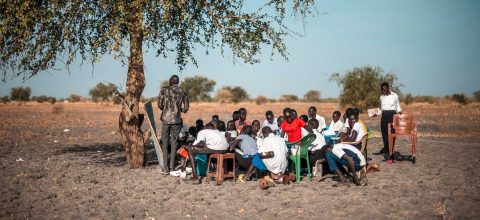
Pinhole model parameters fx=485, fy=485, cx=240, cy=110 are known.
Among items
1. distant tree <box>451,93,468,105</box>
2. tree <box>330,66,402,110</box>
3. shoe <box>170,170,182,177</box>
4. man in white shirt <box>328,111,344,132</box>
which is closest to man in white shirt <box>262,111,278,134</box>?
man in white shirt <box>328,111,344,132</box>

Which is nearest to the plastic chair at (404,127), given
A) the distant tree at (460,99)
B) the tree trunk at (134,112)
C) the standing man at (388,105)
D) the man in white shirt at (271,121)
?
the standing man at (388,105)

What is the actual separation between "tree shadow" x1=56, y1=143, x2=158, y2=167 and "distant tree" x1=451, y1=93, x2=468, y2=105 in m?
61.3

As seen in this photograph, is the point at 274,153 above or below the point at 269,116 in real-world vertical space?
below

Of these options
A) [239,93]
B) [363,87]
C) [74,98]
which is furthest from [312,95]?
[363,87]

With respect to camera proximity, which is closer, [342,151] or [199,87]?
[342,151]

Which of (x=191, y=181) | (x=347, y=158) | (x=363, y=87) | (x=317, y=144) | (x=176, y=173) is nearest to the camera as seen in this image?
(x=347, y=158)

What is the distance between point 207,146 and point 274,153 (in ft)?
4.70

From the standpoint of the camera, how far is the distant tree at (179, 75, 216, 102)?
115 metres

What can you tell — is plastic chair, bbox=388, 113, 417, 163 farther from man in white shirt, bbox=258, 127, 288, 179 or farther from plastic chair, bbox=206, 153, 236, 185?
plastic chair, bbox=206, 153, 236, 185

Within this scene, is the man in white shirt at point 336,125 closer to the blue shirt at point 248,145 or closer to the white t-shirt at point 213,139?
the blue shirt at point 248,145

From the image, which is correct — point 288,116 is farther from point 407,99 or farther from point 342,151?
point 407,99

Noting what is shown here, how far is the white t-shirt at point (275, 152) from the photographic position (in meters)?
9.84

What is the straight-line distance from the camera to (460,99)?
69625 millimetres

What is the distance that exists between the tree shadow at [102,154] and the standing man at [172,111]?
198 centimetres
